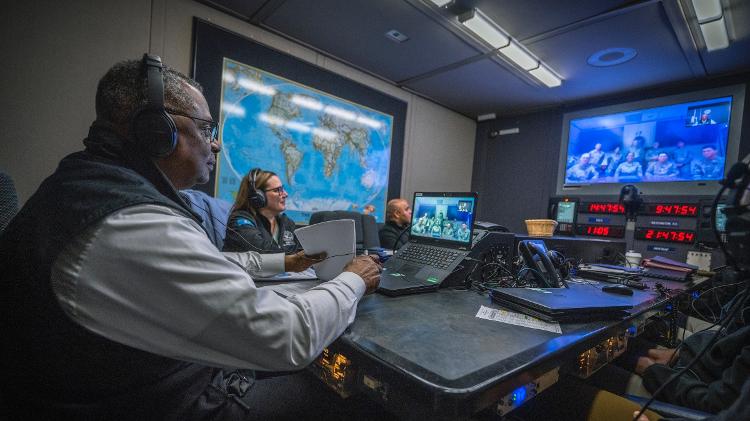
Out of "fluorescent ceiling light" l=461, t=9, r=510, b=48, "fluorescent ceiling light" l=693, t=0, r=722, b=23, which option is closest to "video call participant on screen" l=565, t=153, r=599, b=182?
"fluorescent ceiling light" l=693, t=0, r=722, b=23

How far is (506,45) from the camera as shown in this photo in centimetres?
280

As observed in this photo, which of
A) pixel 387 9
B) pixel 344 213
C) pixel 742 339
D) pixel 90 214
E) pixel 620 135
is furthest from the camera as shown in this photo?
pixel 620 135

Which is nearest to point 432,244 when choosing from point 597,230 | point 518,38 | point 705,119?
point 518,38

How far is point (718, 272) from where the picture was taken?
2.04 meters

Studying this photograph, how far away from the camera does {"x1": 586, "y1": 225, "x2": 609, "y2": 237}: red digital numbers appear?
12.0ft

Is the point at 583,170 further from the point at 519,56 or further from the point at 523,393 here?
the point at 523,393

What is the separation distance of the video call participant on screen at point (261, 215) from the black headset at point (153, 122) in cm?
121

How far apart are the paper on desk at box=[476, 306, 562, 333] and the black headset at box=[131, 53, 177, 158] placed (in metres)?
0.83

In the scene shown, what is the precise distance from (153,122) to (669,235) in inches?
172

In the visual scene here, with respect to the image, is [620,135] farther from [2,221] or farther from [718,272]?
[2,221]

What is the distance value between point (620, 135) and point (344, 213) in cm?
326

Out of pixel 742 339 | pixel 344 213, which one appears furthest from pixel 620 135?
pixel 742 339

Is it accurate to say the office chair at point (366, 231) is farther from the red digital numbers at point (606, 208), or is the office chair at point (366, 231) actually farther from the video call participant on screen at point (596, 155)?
the video call participant on screen at point (596, 155)

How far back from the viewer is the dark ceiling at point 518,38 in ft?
7.66
